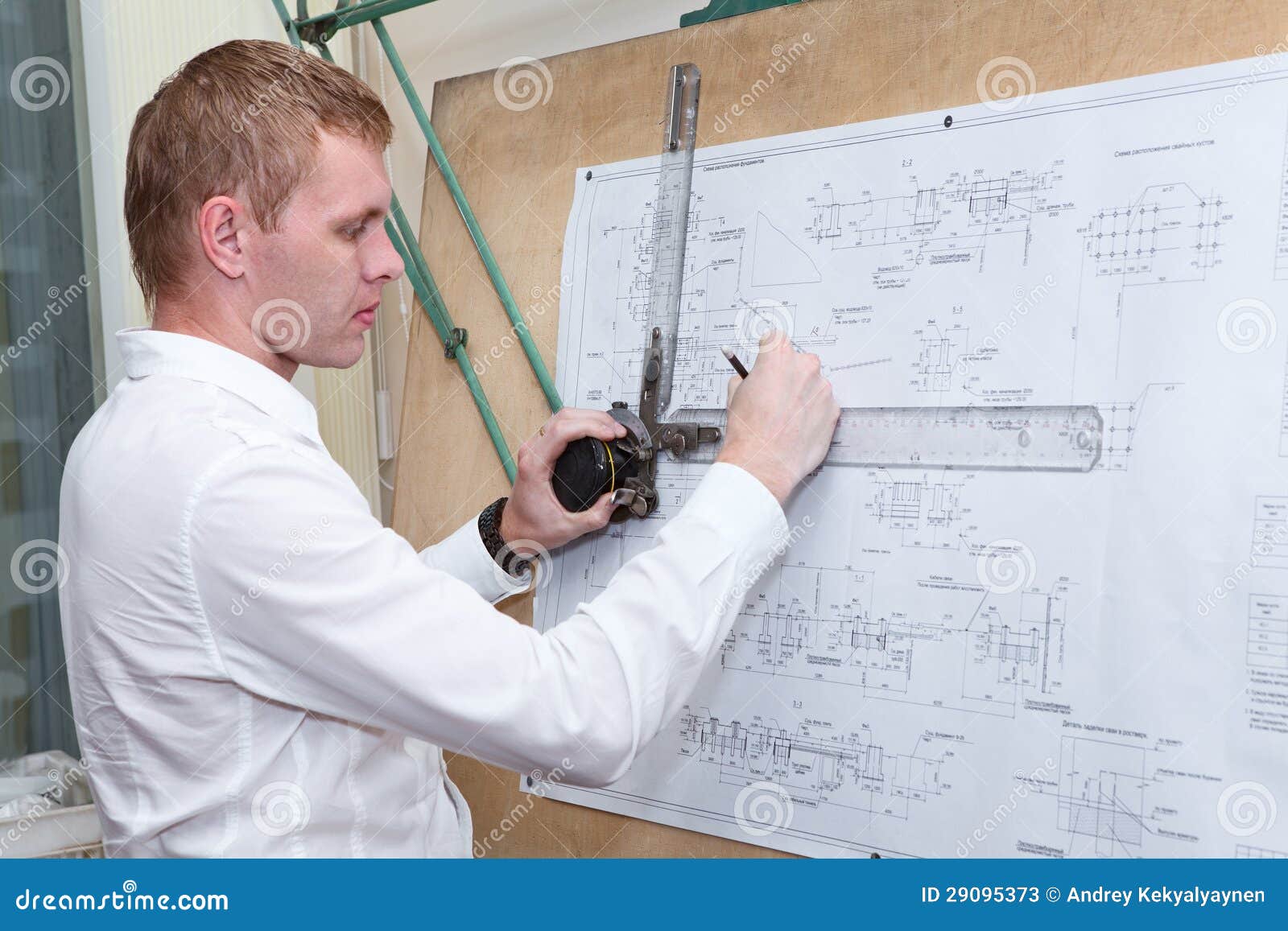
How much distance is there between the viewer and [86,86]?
1.71 m

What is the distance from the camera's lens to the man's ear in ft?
3.15

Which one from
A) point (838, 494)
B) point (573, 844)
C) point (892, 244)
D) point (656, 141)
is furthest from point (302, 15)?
point (573, 844)

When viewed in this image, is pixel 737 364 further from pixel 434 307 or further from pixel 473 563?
pixel 434 307

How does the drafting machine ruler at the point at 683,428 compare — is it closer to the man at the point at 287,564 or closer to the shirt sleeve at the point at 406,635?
the man at the point at 287,564

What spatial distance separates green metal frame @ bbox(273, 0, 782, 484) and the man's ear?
1.47 ft

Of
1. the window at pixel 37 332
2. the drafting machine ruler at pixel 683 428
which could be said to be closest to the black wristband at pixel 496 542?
the drafting machine ruler at pixel 683 428

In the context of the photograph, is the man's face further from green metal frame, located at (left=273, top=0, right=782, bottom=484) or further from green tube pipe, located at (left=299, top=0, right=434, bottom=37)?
green tube pipe, located at (left=299, top=0, right=434, bottom=37)

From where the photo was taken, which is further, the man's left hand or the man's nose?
the man's left hand

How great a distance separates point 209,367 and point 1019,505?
78 centimetres

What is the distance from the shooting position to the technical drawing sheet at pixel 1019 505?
85 cm

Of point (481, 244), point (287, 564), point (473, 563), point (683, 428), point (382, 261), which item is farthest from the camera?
point (481, 244)

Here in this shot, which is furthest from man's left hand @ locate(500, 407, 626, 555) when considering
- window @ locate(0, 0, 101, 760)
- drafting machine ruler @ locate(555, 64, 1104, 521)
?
window @ locate(0, 0, 101, 760)

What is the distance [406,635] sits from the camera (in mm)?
835

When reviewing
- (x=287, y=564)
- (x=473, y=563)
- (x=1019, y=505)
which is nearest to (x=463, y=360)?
(x=473, y=563)
